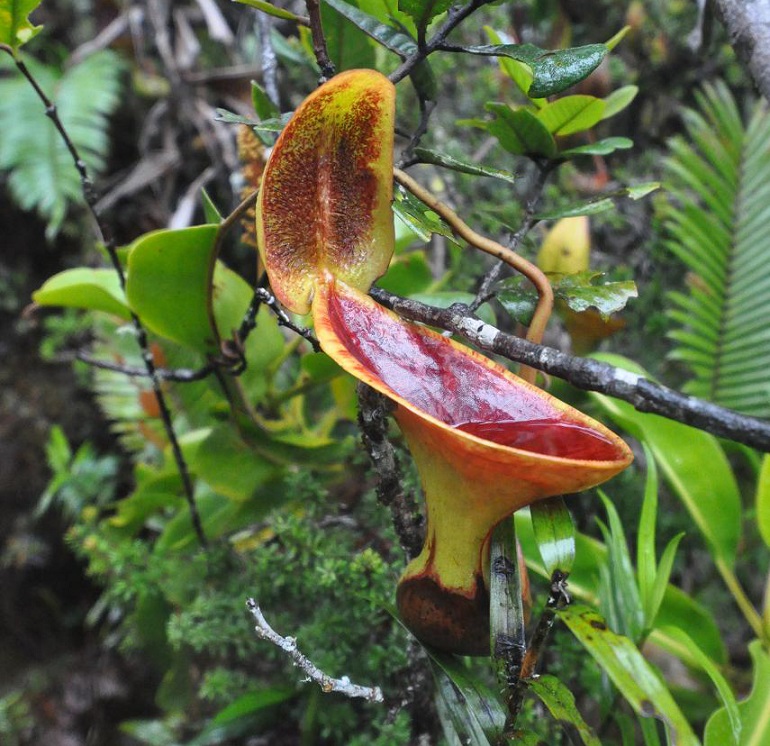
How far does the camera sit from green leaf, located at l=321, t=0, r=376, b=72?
2.72ft

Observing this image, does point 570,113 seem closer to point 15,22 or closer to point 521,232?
point 521,232

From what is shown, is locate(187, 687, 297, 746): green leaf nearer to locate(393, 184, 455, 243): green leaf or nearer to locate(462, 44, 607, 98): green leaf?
locate(393, 184, 455, 243): green leaf

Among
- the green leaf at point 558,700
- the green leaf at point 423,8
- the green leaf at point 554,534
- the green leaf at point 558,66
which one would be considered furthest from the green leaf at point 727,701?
the green leaf at point 423,8

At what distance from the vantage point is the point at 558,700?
1.99ft

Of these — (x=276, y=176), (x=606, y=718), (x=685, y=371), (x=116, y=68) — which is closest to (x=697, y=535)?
(x=685, y=371)

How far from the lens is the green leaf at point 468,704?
26.8 inches

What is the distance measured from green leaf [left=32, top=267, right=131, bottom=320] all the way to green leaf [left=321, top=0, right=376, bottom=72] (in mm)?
469

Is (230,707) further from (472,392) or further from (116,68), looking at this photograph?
(116,68)

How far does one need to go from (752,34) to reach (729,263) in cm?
82

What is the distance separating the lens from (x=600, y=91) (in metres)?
1.64

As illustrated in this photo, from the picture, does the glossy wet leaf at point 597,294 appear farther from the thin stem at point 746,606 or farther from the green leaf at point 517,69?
the thin stem at point 746,606

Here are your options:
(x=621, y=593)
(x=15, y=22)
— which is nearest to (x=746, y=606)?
(x=621, y=593)

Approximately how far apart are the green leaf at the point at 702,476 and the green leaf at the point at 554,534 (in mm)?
522

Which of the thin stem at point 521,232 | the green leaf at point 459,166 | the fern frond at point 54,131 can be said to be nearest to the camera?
the green leaf at point 459,166
